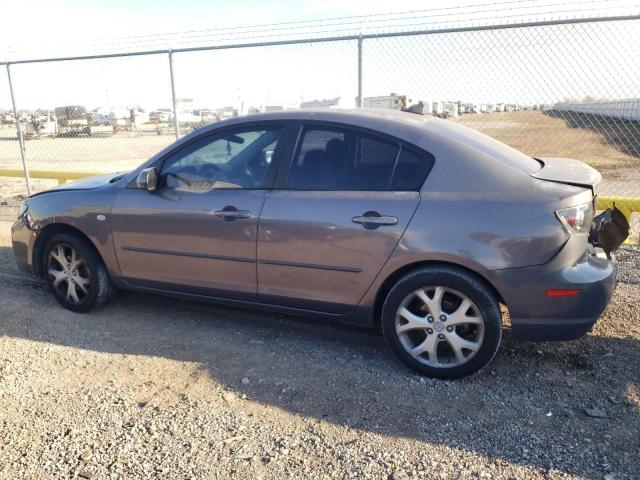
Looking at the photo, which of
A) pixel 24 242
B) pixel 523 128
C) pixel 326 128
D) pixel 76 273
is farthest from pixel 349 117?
pixel 523 128

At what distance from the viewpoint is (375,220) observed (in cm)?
331

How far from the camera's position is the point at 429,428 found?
9.45 ft

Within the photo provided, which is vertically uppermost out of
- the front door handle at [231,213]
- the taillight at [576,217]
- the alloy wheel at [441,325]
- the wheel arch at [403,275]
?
the taillight at [576,217]

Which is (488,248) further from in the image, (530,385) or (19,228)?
(19,228)

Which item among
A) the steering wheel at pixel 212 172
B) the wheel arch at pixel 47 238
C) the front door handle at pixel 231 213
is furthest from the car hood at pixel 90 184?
the front door handle at pixel 231 213

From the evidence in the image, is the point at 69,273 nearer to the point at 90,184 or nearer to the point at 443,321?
the point at 90,184

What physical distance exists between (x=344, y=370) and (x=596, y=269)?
1676 millimetres

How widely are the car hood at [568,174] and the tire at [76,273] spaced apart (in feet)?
11.1

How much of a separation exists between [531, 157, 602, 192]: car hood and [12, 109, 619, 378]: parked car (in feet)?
0.06

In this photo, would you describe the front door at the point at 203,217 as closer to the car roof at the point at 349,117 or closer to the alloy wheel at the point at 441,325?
the car roof at the point at 349,117

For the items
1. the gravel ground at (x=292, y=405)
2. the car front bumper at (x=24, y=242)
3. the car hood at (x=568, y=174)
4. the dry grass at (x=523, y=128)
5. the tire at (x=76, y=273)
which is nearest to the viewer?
the gravel ground at (x=292, y=405)

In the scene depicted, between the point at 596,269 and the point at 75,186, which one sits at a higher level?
the point at 75,186

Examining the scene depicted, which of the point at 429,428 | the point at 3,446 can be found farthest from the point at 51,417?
the point at 429,428

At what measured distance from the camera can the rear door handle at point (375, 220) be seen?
10.8ft
